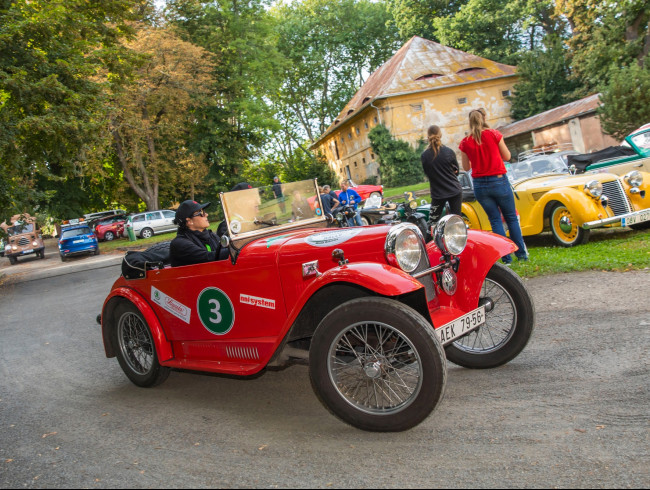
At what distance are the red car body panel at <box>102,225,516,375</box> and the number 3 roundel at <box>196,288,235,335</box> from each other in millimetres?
27

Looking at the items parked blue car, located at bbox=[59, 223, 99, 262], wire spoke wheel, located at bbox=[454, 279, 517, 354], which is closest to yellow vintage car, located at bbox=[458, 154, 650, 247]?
wire spoke wheel, located at bbox=[454, 279, 517, 354]

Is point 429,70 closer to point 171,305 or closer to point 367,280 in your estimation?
point 171,305

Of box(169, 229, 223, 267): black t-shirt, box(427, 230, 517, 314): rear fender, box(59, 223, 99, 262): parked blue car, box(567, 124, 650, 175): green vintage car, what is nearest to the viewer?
box(427, 230, 517, 314): rear fender

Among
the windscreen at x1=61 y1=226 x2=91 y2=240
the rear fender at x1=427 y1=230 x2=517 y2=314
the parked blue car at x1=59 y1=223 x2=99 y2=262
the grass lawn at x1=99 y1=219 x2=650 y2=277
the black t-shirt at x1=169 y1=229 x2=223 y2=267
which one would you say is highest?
the windscreen at x1=61 y1=226 x2=91 y2=240

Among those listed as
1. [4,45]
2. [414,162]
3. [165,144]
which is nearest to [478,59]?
[414,162]

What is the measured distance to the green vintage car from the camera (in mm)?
9727

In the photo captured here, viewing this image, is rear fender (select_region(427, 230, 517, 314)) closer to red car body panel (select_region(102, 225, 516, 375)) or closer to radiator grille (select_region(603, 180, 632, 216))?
red car body panel (select_region(102, 225, 516, 375))

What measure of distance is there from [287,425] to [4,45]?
14.8 metres

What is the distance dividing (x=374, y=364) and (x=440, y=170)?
14.9 ft

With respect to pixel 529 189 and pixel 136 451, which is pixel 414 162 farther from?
pixel 136 451

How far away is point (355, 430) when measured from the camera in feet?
11.4

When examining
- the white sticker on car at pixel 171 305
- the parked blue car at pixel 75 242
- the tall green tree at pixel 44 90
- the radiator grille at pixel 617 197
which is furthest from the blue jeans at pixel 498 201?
the parked blue car at pixel 75 242

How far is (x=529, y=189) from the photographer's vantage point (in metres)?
9.40

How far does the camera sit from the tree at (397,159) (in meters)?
38.5
